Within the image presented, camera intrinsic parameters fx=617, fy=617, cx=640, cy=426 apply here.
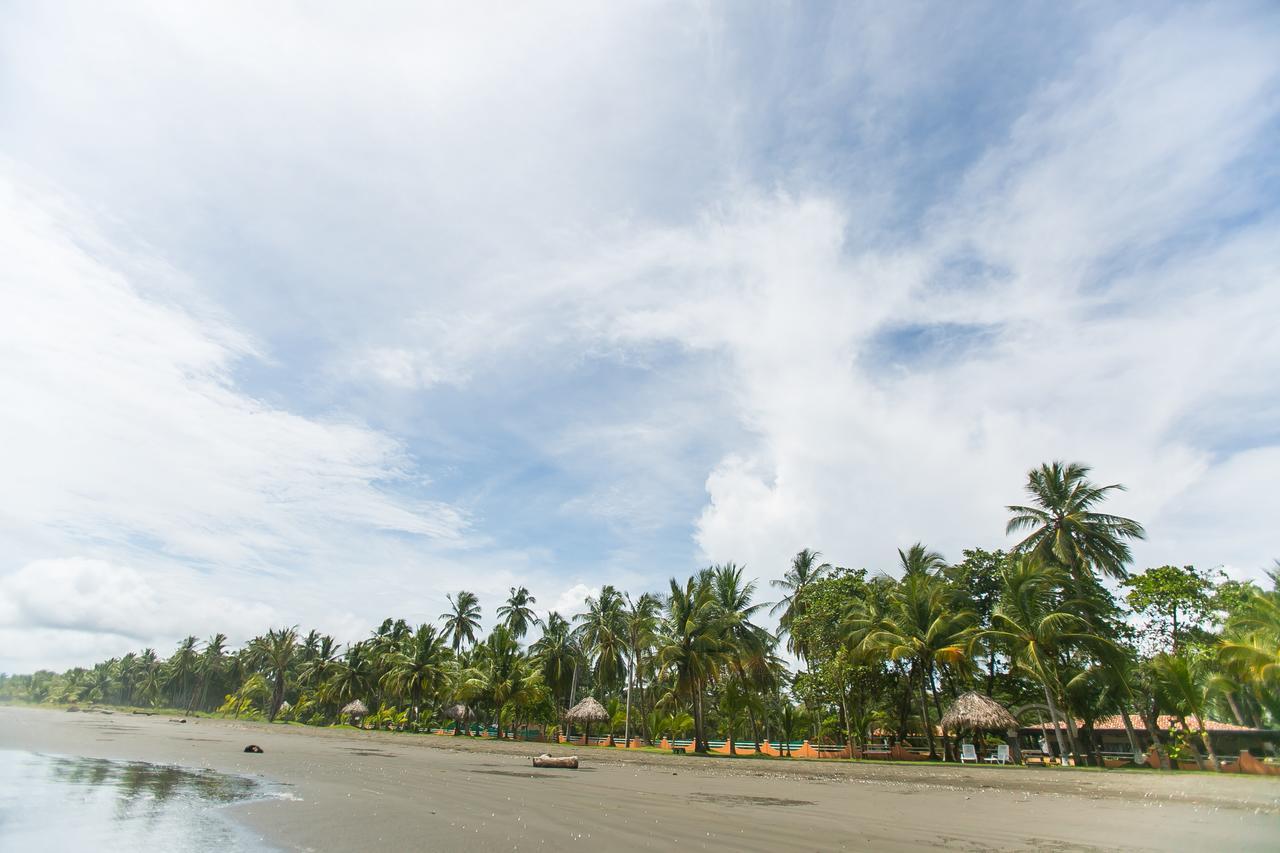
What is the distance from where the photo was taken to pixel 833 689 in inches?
1426

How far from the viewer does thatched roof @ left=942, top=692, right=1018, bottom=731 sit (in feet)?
99.2

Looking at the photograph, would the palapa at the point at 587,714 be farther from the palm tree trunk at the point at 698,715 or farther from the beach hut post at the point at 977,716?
the beach hut post at the point at 977,716

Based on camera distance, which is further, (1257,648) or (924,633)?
(924,633)

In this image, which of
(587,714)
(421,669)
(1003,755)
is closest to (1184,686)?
(1003,755)

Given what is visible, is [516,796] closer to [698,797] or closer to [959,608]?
[698,797]

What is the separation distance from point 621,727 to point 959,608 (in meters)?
34.0

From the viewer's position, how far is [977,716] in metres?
30.5

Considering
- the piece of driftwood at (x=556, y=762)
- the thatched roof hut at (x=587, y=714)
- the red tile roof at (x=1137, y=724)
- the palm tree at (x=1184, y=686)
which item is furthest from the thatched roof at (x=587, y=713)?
the palm tree at (x=1184, y=686)

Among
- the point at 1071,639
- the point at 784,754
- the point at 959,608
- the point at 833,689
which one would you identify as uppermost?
the point at 959,608

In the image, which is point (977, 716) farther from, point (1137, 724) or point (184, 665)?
point (184, 665)

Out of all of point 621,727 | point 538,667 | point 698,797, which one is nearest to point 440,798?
point 698,797

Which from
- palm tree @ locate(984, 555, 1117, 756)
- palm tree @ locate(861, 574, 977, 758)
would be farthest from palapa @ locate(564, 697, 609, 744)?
palm tree @ locate(984, 555, 1117, 756)

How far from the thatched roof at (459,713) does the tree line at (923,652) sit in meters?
0.55

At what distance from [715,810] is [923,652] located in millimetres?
26027
